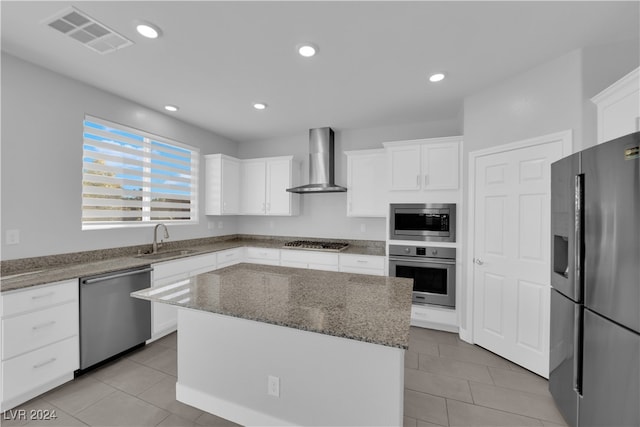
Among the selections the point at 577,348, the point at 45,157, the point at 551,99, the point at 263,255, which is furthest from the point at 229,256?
the point at 551,99

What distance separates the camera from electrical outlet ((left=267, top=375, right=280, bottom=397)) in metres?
1.55

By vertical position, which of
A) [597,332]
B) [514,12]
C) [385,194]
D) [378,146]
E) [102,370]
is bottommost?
[102,370]

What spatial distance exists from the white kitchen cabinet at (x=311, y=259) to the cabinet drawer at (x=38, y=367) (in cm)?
233

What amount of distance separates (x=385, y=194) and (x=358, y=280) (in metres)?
1.80

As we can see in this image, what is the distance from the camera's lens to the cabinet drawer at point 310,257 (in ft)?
11.9

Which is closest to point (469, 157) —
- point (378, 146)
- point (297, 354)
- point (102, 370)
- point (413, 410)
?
point (378, 146)

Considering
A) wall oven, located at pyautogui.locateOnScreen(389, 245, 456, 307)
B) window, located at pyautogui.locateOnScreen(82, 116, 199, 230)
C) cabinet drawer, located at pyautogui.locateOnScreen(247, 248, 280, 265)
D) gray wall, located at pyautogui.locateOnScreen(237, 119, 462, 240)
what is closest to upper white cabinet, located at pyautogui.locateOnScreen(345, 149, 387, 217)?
gray wall, located at pyautogui.locateOnScreen(237, 119, 462, 240)

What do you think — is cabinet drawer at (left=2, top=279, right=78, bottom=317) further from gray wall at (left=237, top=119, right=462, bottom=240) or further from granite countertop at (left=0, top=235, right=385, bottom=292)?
gray wall at (left=237, top=119, right=462, bottom=240)

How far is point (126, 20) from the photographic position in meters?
1.75

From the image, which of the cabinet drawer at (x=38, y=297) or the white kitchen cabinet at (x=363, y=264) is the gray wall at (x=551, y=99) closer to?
the white kitchen cabinet at (x=363, y=264)

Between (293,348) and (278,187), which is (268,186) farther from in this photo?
(293,348)

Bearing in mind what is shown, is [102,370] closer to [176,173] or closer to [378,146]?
[176,173]

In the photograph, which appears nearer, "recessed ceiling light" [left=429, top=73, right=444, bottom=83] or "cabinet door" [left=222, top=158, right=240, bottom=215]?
"recessed ceiling light" [left=429, top=73, right=444, bottom=83]

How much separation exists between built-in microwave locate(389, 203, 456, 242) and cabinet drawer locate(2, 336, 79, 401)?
10.8 ft
